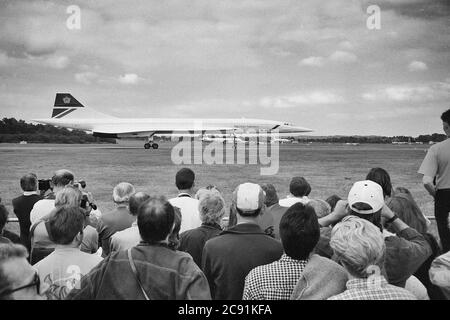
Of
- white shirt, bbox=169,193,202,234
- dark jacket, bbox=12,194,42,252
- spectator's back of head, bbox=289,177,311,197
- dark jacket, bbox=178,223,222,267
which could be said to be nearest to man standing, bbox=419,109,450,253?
spectator's back of head, bbox=289,177,311,197

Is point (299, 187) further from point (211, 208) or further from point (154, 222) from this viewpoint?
point (154, 222)

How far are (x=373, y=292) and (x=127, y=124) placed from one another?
42808 millimetres

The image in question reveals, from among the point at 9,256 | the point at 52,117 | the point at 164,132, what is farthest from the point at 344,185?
the point at 52,117

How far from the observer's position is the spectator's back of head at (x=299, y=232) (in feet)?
8.41

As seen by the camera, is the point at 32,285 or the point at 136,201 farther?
the point at 136,201

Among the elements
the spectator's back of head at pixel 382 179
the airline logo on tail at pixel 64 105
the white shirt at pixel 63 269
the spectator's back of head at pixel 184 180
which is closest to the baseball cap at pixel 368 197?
the spectator's back of head at pixel 382 179

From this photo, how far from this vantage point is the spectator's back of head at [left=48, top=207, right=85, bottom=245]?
2.78 m

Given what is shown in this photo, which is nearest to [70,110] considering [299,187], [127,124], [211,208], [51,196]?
[127,124]

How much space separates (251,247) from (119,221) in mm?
1772

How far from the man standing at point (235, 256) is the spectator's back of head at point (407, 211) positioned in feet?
5.06

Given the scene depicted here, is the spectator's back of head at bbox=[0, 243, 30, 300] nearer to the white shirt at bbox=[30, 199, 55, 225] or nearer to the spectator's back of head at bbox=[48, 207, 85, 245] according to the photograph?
the spectator's back of head at bbox=[48, 207, 85, 245]

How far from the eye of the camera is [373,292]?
218 cm

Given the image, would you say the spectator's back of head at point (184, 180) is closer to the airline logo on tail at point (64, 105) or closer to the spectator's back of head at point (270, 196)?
the spectator's back of head at point (270, 196)
